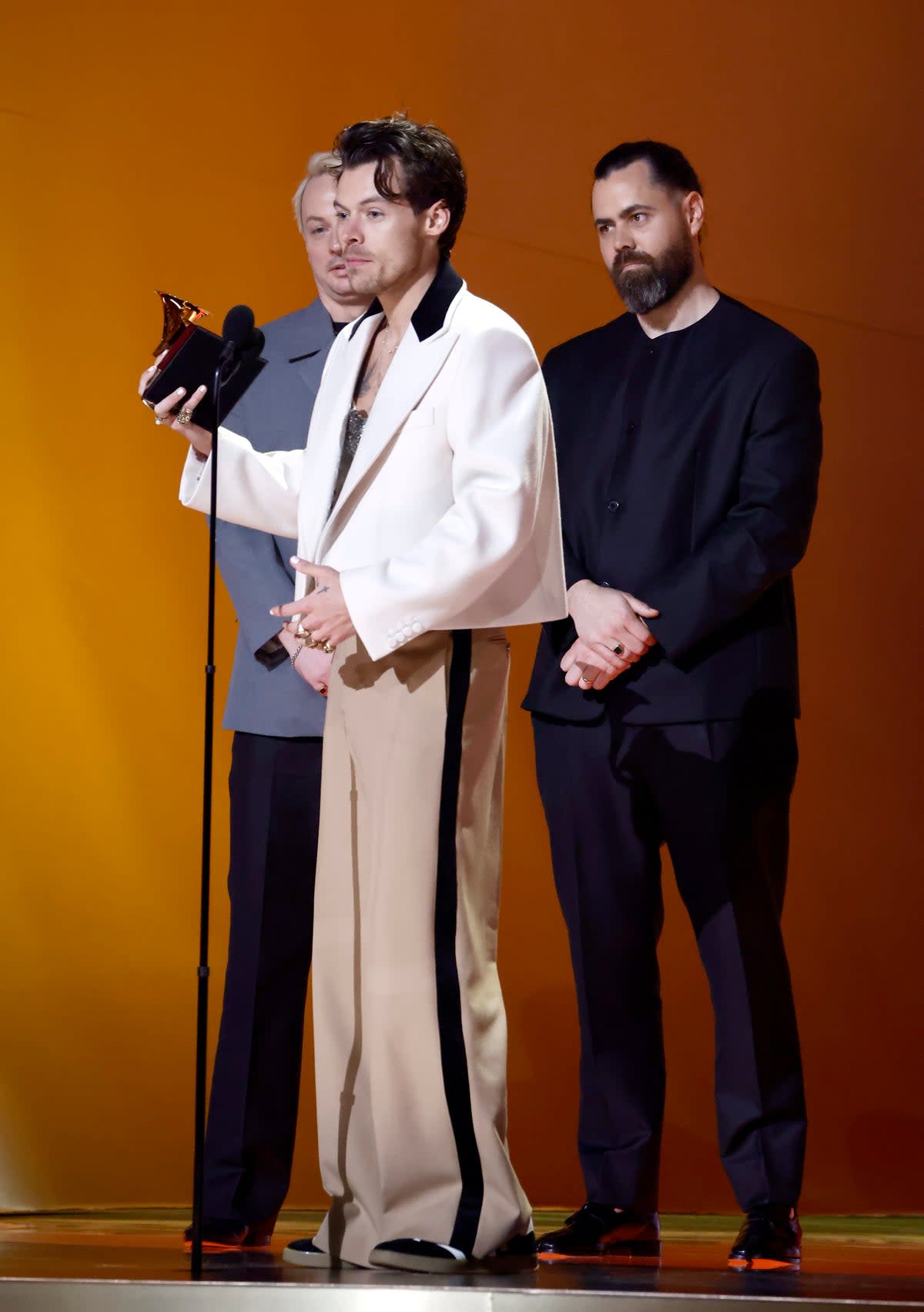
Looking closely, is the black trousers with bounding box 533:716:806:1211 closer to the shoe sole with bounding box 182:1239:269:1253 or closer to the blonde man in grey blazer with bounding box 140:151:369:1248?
the blonde man in grey blazer with bounding box 140:151:369:1248

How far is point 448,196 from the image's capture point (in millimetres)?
2475

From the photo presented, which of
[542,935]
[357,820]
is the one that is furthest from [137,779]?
[357,820]

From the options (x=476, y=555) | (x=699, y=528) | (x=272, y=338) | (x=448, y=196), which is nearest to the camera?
(x=476, y=555)

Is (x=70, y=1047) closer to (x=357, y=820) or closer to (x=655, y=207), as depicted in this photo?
(x=357, y=820)

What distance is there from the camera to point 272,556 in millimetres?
2961

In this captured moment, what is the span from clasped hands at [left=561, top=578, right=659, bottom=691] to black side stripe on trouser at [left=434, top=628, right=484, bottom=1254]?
37 cm

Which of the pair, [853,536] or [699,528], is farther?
A: [853,536]

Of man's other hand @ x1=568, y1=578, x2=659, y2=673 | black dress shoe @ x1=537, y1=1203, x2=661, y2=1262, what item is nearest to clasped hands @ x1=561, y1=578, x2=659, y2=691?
man's other hand @ x1=568, y1=578, x2=659, y2=673

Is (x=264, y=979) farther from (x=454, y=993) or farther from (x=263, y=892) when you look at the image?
(x=454, y=993)

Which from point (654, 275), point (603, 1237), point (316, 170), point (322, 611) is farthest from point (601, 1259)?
point (316, 170)

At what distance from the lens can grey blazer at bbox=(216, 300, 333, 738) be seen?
2.81 meters

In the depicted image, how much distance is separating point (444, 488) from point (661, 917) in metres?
0.78

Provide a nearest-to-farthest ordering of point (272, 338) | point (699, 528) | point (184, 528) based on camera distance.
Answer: point (699, 528), point (272, 338), point (184, 528)

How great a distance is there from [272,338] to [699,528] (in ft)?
2.94
